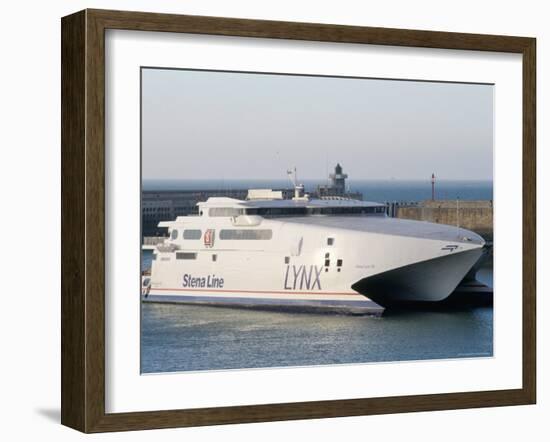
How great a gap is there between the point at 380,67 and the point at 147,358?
2113 mm

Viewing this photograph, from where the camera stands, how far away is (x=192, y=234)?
8.10 meters

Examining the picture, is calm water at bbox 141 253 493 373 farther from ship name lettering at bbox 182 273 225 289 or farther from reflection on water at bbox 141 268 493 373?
ship name lettering at bbox 182 273 225 289

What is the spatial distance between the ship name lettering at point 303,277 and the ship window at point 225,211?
1.35 feet

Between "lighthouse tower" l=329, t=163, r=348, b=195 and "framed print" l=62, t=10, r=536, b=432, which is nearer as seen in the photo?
"framed print" l=62, t=10, r=536, b=432

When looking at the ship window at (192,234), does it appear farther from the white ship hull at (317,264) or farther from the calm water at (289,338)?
the calm water at (289,338)

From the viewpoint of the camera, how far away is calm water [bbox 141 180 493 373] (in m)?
8.01

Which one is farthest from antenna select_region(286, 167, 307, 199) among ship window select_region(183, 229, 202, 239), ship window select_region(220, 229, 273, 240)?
ship window select_region(183, 229, 202, 239)

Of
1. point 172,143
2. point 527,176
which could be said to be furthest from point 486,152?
point 172,143

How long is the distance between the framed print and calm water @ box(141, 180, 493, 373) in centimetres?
1

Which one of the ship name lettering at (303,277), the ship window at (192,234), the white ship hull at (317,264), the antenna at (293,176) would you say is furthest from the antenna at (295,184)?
the ship window at (192,234)

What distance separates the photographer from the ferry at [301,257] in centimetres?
809

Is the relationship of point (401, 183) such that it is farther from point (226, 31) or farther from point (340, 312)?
point (226, 31)

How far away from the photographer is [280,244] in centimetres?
827

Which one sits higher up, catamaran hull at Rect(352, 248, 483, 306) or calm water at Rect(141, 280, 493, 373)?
catamaran hull at Rect(352, 248, 483, 306)
